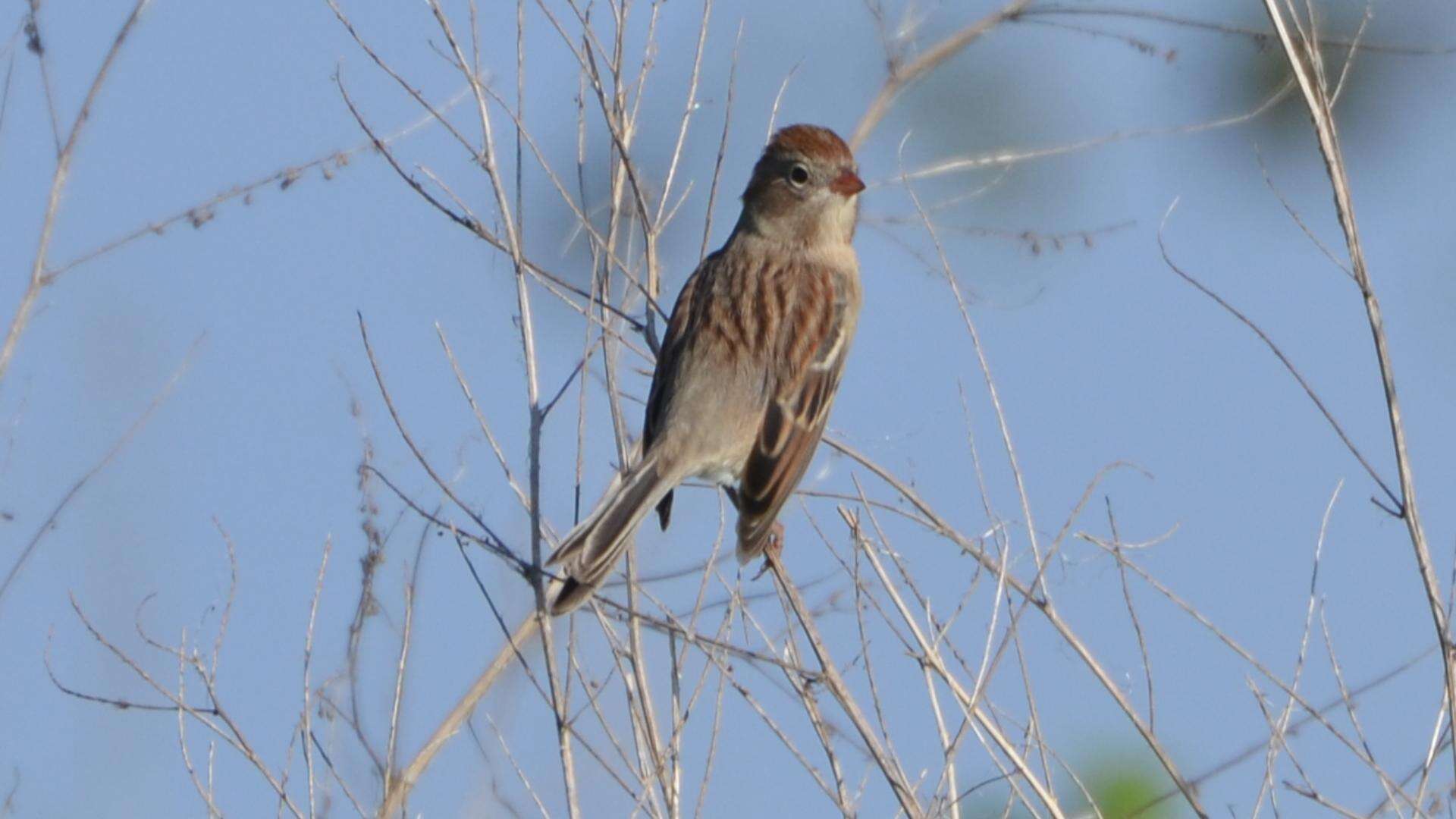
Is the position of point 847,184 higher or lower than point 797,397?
higher

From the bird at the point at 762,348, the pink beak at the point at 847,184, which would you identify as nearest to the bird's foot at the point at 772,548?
the bird at the point at 762,348

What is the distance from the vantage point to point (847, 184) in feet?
18.1

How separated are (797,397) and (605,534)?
1189 millimetres

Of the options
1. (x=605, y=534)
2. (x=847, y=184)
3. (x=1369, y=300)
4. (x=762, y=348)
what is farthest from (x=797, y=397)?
(x=1369, y=300)

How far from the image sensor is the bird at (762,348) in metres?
4.92

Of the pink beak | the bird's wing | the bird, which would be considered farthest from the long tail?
the pink beak

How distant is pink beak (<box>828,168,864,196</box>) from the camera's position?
5.48 metres

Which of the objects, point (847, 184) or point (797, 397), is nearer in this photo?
point (797, 397)

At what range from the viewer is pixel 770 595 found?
449cm

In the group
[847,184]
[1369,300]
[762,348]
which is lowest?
[1369,300]

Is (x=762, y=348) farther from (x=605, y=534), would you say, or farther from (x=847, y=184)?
(x=605, y=534)

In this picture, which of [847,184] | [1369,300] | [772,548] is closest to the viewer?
[1369,300]

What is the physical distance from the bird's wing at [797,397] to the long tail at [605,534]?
0.86 ft

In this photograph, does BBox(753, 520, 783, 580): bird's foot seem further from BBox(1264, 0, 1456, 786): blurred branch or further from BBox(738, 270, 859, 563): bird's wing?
BBox(1264, 0, 1456, 786): blurred branch
